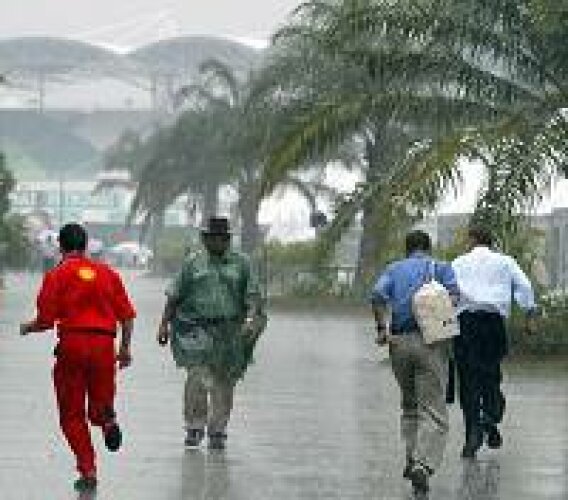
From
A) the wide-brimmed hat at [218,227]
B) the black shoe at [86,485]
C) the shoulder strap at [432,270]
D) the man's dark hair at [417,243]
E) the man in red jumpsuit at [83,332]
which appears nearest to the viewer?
the black shoe at [86,485]

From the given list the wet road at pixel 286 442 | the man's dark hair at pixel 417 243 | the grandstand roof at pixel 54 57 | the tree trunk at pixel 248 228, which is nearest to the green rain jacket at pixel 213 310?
the wet road at pixel 286 442

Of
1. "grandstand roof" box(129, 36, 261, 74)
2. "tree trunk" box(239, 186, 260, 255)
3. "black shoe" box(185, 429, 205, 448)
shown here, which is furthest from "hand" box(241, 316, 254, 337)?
"grandstand roof" box(129, 36, 261, 74)

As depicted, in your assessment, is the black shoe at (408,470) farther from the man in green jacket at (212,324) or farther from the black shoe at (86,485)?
the man in green jacket at (212,324)

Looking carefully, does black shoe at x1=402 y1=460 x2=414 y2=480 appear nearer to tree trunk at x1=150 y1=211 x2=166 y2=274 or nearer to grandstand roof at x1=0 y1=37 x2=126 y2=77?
tree trunk at x1=150 y1=211 x2=166 y2=274

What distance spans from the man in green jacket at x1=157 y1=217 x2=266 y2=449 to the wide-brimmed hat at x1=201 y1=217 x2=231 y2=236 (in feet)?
0.03

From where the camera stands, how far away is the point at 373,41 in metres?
28.5

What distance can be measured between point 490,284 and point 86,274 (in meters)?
3.26

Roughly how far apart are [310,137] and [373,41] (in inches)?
51.5

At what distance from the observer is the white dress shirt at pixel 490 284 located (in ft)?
52.1

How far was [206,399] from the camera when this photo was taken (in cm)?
1609

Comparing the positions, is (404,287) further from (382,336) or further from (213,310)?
(213,310)

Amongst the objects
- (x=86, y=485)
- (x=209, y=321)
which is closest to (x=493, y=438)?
(x=209, y=321)

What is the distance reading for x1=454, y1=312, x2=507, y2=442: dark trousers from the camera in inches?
627

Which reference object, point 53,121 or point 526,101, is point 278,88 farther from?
point 53,121
